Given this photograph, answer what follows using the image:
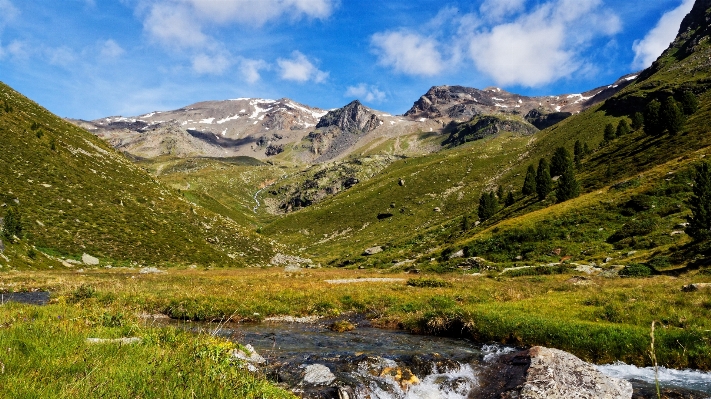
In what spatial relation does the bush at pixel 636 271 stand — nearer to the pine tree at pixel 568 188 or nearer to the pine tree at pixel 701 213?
the pine tree at pixel 701 213

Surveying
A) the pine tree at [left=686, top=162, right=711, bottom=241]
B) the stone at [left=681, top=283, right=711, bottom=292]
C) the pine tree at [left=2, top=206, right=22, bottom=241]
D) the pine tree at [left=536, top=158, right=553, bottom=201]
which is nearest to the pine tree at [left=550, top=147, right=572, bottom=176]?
the pine tree at [left=536, top=158, right=553, bottom=201]

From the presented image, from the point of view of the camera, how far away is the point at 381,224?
129500 millimetres

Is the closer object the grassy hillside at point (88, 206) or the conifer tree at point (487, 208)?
the grassy hillside at point (88, 206)

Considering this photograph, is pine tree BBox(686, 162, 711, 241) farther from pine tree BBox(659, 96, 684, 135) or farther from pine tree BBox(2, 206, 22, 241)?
pine tree BBox(2, 206, 22, 241)

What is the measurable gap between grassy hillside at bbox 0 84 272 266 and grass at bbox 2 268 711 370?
10.6m

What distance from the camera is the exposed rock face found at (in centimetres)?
987

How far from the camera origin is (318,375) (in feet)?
37.0

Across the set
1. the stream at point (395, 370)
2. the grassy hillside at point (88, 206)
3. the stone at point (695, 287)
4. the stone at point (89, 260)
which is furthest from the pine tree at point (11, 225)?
the stone at point (695, 287)

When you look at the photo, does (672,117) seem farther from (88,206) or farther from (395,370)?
(88,206)

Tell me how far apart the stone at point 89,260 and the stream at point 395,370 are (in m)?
34.1

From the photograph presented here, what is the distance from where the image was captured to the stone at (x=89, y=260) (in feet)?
133

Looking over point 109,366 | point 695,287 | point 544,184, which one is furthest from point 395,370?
point 544,184

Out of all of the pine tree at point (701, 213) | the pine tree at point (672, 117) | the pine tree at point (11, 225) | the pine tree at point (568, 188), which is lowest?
the pine tree at point (11, 225)

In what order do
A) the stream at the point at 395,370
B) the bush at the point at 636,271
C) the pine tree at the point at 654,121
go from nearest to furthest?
the stream at the point at 395,370 → the bush at the point at 636,271 → the pine tree at the point at 654,121
